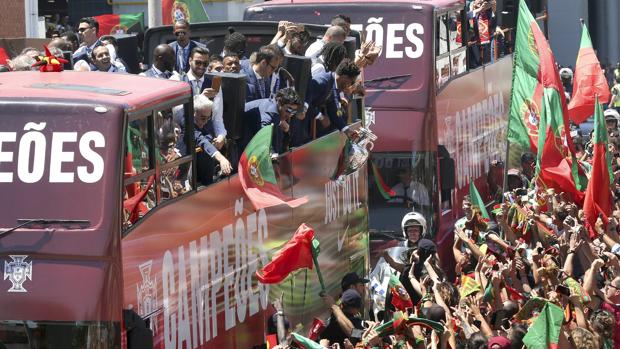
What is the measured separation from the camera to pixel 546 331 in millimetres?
10062

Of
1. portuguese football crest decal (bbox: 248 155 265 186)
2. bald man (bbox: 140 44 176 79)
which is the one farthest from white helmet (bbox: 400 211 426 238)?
portuguese football crest decal (bbox: 248 155 265 186)

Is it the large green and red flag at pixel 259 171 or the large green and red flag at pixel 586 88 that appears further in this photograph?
the large green and red flag at pixel 586 88

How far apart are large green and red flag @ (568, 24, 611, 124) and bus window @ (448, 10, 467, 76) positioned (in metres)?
3.09

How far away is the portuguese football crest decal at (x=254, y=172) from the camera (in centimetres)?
1086

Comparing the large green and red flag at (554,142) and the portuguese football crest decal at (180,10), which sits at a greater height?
the portuguese football crest decal at (180,10)

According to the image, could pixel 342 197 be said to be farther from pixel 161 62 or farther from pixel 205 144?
pixel 205 144

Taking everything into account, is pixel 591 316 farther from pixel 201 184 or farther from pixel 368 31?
pixel 368 31

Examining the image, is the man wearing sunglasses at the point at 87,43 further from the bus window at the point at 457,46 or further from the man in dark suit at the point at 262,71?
the bus window at the point at 457,46

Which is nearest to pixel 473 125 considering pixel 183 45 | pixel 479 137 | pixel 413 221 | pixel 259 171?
pixel 479 137

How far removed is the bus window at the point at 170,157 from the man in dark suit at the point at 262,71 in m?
2.14

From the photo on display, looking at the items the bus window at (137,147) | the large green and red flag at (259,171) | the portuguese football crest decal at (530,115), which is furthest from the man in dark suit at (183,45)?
the portuguese football crest decal at (530,115)

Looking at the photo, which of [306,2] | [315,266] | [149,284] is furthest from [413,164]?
[149,284]

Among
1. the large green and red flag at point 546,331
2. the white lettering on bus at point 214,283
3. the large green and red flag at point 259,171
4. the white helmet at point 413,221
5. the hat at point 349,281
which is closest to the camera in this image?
the white lettering on bus at point 214,283

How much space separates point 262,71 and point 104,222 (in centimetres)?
375
